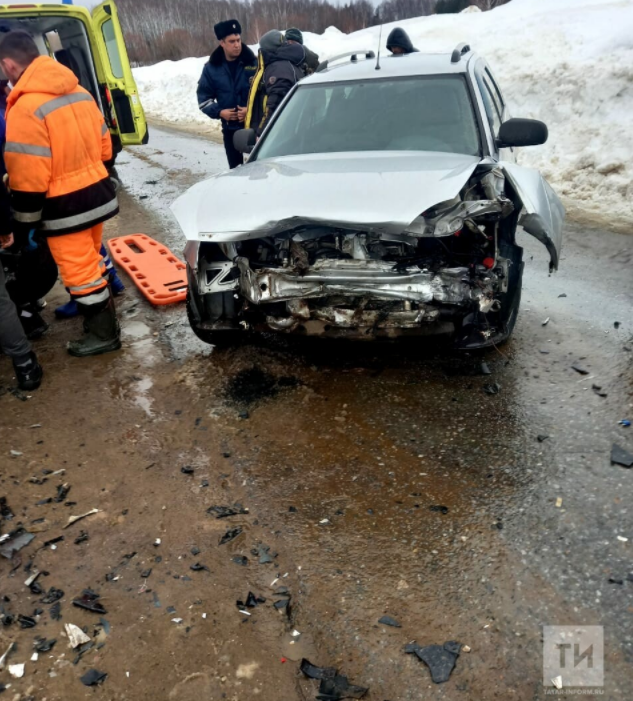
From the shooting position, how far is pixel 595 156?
7707 mm

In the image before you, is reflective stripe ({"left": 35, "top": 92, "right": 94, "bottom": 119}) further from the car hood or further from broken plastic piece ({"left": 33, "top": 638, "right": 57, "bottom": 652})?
broken plastic piece ({"left": 33, "top": 638, "right": 57, "bottom": 652})

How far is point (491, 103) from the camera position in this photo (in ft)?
14.4

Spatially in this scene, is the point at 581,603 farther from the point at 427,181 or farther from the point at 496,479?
the point at 427,181

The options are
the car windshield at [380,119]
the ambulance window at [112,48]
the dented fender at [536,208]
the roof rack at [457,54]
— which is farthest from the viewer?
the ambulance window at [112,48]

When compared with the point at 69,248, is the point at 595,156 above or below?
below

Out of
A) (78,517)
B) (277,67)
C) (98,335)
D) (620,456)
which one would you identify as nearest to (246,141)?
(277,67)

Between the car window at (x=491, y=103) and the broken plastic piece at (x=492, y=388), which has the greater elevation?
the car window at (x=491, y=103)

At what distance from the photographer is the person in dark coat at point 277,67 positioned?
5676 mm

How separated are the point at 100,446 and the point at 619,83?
916 cm

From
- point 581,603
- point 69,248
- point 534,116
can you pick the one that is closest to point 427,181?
point 581,603

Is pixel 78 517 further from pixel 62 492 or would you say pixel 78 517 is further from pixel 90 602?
pixel 90 602

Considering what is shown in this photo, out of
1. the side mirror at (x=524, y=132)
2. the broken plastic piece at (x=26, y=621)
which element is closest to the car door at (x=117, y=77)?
the side mirror at (x=524, y=132)

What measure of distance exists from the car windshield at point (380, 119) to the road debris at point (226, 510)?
258 cm

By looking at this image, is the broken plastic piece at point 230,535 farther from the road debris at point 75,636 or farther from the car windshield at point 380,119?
the car windshield at point 380,119
